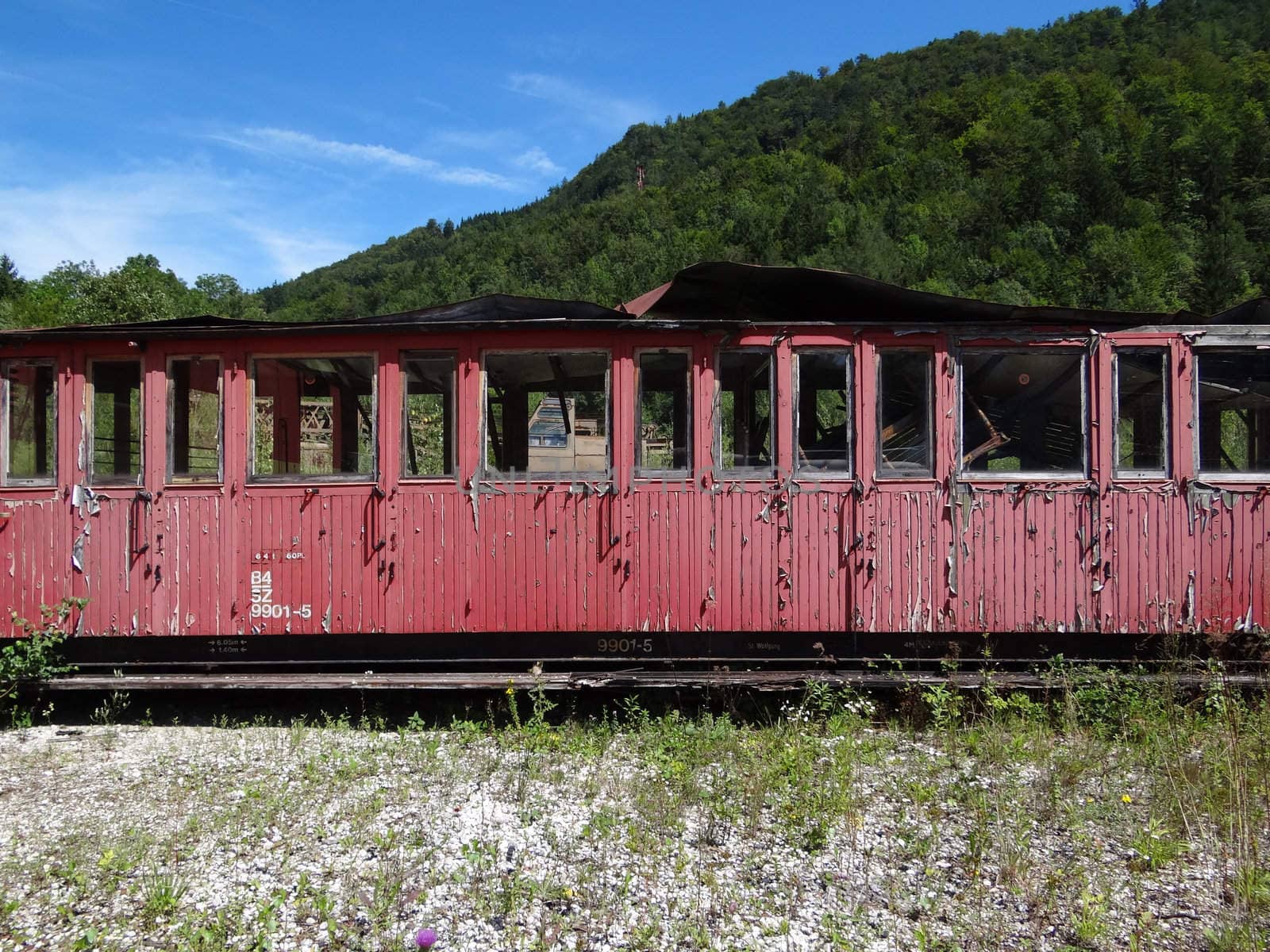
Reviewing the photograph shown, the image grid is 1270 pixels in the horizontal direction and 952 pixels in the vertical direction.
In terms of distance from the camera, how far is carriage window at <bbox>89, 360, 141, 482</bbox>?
7.18m

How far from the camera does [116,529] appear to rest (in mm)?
7062

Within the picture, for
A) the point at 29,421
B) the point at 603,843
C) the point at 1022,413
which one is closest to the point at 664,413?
the point at 1022,413

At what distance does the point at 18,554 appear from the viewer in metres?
7.06

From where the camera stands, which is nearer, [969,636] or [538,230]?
[969,636]

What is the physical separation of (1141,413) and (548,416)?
5.06 m

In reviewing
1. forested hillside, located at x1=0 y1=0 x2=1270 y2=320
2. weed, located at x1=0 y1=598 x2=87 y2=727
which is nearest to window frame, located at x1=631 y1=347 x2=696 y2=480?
weed, located at x1=0 y1=598 x2=87 y2=727

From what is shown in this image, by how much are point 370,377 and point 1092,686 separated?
6.55 metres

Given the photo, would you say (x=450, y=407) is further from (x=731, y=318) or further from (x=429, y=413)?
(x=731, y=318)

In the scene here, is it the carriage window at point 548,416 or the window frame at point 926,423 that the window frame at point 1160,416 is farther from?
the carriage window at point 548,416

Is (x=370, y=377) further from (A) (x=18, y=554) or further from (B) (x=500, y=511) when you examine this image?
(A) (x=18, y=554)

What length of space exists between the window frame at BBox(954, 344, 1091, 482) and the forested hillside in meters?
46.7

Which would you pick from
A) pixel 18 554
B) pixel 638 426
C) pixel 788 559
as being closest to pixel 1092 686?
pixel 788 559

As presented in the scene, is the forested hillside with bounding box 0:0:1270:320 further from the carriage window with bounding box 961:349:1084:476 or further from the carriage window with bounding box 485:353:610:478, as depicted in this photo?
the carriage window with bounding box 485:353:610:478

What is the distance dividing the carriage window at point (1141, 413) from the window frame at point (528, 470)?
14.0ft
